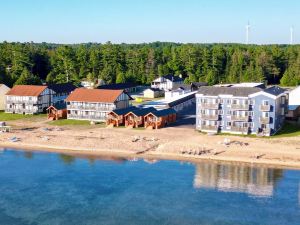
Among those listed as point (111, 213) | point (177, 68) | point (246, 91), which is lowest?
point (111, 213)

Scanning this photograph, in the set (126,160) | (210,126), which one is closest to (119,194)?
(126,160)

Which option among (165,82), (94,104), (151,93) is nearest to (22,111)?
(94,104)

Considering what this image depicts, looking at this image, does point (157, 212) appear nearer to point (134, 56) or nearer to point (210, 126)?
point (210, 126)

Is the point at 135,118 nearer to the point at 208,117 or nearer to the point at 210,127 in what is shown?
the point at 208,117

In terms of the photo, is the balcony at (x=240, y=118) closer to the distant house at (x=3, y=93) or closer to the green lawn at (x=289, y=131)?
the green lawn at (x=289, y=131)

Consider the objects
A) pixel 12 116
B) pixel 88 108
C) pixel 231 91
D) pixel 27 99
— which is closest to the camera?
pixel 231 91

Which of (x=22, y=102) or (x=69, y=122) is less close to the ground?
(x=22, y=102)

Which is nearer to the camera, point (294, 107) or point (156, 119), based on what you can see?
point (156, 119)
